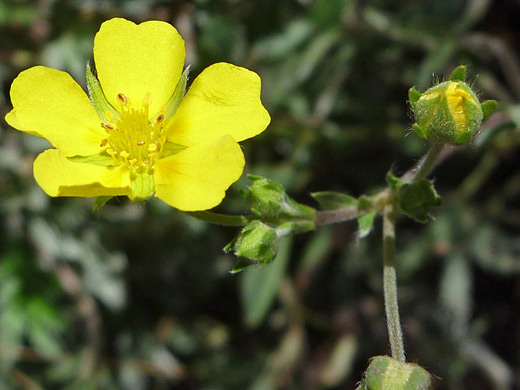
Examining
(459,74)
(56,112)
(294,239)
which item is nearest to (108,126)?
(56,112)

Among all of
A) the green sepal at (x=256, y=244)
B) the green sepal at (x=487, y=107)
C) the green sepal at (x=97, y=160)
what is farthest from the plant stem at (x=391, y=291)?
the green sepal at (x=97, y=160)

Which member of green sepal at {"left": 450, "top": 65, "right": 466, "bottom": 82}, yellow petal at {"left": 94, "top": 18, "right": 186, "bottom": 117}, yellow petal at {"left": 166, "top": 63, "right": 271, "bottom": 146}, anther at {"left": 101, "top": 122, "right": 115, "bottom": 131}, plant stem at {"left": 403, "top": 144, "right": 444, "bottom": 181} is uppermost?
yellow petal at {"left": 94, "top": 18, "right": 186, "bottom": 117}

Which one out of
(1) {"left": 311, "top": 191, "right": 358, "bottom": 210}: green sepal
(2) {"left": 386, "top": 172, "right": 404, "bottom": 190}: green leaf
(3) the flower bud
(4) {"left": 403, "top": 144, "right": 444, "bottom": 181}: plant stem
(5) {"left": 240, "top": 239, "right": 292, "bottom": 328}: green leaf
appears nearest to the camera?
(3) the flower bud

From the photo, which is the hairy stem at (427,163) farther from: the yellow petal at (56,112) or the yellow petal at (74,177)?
the yellow petal at (56,112)

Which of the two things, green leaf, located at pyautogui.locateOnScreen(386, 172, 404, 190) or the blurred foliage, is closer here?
green leaf, located at pyautogui.locateOnScreen(386, 172, 404, 190)

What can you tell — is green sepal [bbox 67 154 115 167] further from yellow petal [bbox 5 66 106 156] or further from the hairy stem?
the hairy stem

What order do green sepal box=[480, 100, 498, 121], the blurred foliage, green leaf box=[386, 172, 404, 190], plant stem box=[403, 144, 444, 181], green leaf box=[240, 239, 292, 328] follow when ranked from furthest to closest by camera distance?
the blurred foliage
green leaf box=[240, 239, 292, 328]
green leaf box=[386, 172, 404, 190]
plant stem box=[403, 144, 444, 181]
green sepal box=[480, 100, 498, 121]

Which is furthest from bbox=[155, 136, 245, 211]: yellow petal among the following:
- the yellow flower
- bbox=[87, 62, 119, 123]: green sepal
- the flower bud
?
the flower bud
